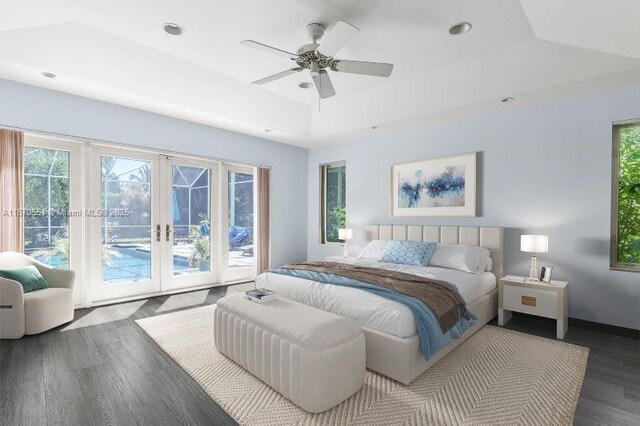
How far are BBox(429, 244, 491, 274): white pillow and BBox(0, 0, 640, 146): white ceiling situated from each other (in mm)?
1814

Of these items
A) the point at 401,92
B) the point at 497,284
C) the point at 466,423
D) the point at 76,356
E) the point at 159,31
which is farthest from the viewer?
the point at 401,92

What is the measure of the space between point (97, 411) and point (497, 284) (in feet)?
13.7

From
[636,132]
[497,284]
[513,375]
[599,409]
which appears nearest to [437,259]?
[497,284]

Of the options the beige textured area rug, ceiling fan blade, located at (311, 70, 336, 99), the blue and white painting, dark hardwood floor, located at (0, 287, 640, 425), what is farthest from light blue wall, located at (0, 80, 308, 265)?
the beige textured area rug

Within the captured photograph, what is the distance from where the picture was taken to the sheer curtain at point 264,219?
5996 millimetres

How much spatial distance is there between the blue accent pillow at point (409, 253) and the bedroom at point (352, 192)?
0.18 metres

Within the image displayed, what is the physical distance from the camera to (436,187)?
4.80 m

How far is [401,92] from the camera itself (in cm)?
446

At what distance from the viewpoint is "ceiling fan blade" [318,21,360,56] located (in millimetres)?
2420

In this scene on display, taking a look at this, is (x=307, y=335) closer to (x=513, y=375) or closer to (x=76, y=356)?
(x=513, y=375)

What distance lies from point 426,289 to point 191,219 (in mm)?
3911

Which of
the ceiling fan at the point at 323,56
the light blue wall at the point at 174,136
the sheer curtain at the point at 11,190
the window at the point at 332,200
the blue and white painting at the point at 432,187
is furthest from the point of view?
the window at the point at 332,200

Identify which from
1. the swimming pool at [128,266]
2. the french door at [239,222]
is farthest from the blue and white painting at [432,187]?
the swimming pool at [128,266]

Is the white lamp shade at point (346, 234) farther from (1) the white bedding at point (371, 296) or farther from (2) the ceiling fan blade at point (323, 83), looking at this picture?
(2) the ceiling fan blade at point (323, 83)
